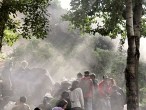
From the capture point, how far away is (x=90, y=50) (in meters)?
38.3

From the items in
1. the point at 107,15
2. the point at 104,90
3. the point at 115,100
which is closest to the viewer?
the point at 104,90

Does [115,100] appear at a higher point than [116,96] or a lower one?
lower

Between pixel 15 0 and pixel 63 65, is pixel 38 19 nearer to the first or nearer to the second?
pixel 15 0

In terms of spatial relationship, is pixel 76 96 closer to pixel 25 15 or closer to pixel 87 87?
pixel 87 87

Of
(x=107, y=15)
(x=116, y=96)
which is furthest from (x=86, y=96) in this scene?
(x=107, y=15)

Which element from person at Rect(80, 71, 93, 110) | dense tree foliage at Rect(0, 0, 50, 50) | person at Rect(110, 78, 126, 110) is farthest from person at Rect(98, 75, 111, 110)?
dense tree foliage at Rect(0, 0, 50, 50)

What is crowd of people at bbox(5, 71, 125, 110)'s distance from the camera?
13.4m

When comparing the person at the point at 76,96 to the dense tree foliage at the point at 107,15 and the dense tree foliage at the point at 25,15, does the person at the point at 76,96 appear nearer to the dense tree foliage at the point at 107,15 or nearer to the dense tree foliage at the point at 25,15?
the dense tree foliage at the point at 25,15

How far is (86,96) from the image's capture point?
14.8 meters

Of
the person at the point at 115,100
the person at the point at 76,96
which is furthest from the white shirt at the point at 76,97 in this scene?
the person at the point at 115,100

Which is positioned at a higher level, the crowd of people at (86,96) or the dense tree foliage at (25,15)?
the dense tree foliage at (25,15)

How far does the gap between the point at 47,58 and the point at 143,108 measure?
12.9 meters

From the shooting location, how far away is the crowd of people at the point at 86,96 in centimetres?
1343

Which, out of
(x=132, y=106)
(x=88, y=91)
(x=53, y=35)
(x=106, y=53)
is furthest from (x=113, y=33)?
(x=53, y=35)
